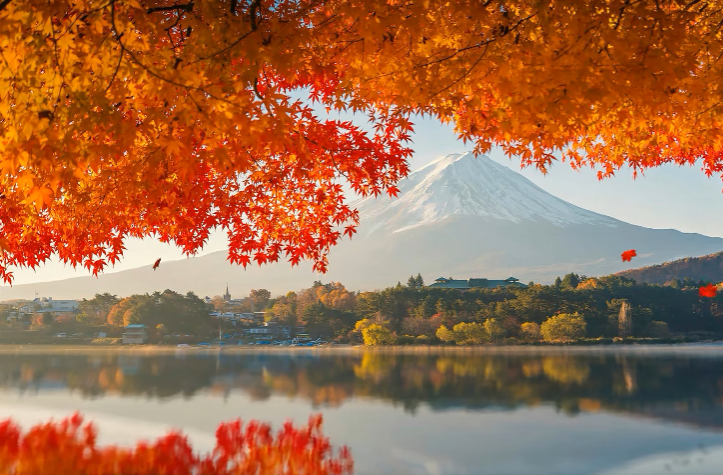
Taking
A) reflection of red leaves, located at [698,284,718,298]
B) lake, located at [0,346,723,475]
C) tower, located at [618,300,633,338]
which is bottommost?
lake, located at [0,346,723,475]

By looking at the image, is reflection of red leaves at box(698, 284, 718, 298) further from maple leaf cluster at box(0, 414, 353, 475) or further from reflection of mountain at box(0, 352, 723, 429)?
maple leaf cluster at box(0, 414, 353, 475)

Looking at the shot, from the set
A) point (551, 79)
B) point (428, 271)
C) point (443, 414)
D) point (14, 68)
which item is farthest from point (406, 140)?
point (428, 271)

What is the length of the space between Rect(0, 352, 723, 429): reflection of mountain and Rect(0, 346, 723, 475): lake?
37 millimetres

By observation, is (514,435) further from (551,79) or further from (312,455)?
(551,79)

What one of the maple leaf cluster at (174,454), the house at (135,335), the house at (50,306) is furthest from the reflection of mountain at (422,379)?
the house at (50,306)

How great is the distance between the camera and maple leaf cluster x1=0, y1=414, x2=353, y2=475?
208 inches

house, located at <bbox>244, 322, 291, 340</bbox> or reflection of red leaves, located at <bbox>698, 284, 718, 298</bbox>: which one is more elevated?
reflection of red leaves, located at <bbox>698, 284, 718, 298</bbox>

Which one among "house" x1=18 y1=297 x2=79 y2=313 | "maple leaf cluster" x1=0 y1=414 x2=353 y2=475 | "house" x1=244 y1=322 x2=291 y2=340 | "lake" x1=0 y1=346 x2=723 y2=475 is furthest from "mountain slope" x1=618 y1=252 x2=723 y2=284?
"house" x1=18 y1=297 x2=79 y2=313

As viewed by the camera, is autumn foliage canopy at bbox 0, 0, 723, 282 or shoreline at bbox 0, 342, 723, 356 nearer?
autumn foliage canopy at bbox 0, 0, 723, 282

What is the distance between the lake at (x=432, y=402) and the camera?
6129 millimetres

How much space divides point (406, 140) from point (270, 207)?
1448 millimetres

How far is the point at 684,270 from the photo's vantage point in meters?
19.9

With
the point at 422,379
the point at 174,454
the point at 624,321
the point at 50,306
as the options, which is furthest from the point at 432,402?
the point at 50,306

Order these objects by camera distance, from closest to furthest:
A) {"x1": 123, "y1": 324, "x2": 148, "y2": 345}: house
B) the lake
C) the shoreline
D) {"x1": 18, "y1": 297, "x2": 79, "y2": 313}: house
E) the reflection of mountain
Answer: the lake, the reflection of mountain, the shoreline, {"x1": 123, "y1": 324, "x2": 148, "y2": 345}: house, {"x1": 18, "y1": 297, "x2": 79, "y2": 313}: house
